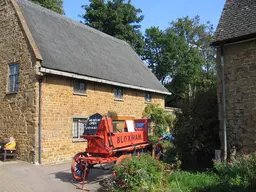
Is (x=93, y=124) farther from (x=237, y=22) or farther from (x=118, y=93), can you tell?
(x=118, y=93)

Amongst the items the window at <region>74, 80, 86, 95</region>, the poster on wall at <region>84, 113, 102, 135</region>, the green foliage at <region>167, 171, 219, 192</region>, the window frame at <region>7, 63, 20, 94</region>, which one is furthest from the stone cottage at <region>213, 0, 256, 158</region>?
the window frame at <region>7, 63, 20, 94</region>

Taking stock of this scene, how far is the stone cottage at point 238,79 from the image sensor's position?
9938 mm

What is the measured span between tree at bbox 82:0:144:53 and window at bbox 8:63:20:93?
2274 centimetres

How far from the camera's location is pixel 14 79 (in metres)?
15.0

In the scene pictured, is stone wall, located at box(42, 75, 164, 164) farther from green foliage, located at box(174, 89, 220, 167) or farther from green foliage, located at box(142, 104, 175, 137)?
green foliage, located at box(174, 89, 220, 167)

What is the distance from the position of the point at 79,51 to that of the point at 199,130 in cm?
1008

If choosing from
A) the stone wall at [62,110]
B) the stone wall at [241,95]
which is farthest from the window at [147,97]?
the stone wall at [241,95]

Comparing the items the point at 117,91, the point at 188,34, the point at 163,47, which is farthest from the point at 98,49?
→ the point at 188,34

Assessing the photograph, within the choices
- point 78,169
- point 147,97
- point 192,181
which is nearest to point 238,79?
point 192,181

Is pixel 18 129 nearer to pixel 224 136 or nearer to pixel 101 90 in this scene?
pixel 101 90

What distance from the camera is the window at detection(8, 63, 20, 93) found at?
14867 millimetres

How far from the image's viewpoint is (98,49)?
20875 millimetres

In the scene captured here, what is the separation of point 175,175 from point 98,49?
541 inches

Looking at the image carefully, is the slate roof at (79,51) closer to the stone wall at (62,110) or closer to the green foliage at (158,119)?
the stone wall at (62,110)
